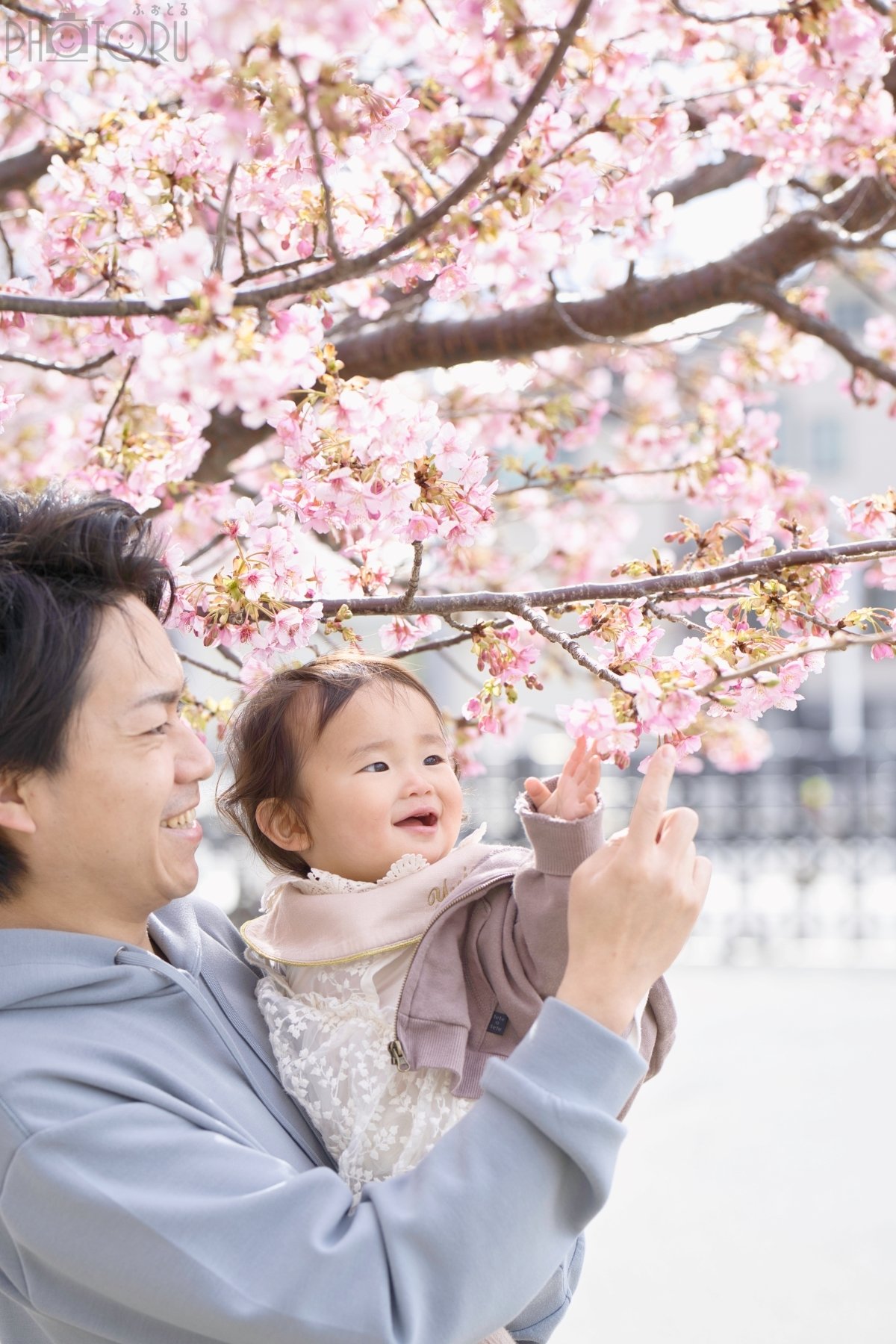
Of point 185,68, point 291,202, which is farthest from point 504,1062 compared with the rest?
point 185,68

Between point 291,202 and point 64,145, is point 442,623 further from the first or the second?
point 64,145

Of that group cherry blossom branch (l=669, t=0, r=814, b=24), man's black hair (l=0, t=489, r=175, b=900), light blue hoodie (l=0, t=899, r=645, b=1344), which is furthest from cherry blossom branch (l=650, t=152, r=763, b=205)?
light blue hoodie (l=0, t=899, r=645, b=1344)

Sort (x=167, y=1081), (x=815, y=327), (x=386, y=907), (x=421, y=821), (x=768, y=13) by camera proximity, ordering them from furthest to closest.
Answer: (x=815, y=327) → (x=768, y=13) → (x=421, y=821) → (x=386, y=907) → (x=167, y=1081)

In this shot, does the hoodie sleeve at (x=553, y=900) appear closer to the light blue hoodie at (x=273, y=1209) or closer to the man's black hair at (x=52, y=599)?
the light blue hoodie at (x=273, y=1209)

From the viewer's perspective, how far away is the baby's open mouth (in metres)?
1.54

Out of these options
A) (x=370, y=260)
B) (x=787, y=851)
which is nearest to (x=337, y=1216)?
(x=370, y=260)

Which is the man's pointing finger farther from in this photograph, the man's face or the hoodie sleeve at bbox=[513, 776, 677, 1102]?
the man's face

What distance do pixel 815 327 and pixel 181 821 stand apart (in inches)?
72.2

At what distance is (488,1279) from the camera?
0.94 m

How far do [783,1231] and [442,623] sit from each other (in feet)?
9.39

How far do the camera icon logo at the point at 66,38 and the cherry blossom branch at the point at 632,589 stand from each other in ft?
3.67

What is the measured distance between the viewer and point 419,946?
53.5 inches

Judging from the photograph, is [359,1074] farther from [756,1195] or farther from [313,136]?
[756,1195]

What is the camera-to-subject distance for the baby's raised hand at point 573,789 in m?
1.21
